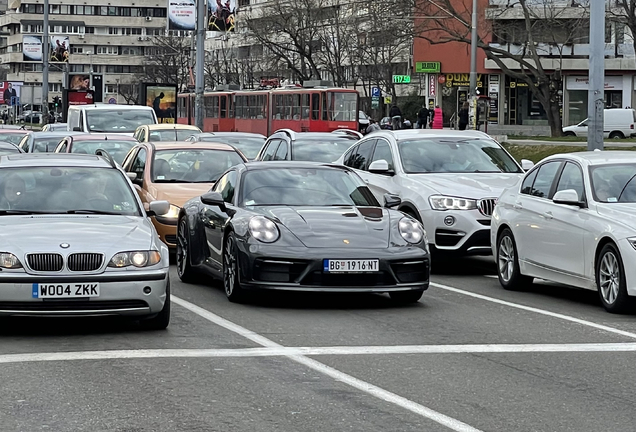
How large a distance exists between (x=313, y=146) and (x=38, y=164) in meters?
10.1

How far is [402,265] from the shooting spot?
11.8m

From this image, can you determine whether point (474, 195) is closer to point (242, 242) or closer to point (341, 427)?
point (242, 242)

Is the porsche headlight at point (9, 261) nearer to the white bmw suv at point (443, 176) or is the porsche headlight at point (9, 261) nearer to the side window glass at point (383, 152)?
the white bmw suv at point (443, 176)

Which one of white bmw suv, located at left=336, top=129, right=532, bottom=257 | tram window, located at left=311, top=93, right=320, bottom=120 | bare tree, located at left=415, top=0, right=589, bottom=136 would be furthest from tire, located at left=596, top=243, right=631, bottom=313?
tram window, located at left=311, top=93, right=320, bottom=120

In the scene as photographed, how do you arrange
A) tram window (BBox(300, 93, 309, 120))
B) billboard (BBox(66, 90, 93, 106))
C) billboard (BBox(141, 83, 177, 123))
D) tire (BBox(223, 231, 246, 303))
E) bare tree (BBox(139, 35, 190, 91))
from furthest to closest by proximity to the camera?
bare tree (BBox(139, 35, 190, 91)) < billboard (BBox(66, 90, 93, 106)) < billboard (BBox(141, 83, 177, 123)) < tram window (BBox(300, 93, 309, 120)) < tire (BBox(223, 231, 246, 303))

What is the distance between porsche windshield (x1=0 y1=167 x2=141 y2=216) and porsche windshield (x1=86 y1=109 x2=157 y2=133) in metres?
23.4

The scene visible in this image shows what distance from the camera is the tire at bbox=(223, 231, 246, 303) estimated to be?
39.0 feet

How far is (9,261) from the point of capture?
30.9 feet

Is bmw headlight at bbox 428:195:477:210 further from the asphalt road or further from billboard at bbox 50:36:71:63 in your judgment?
billboard at bbox 50:36:71:63

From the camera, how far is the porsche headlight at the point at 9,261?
9.39 m

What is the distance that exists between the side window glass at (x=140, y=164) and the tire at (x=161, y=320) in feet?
27.2

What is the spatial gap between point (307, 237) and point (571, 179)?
2.97 m

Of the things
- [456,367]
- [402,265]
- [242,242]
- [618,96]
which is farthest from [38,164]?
[618,96]

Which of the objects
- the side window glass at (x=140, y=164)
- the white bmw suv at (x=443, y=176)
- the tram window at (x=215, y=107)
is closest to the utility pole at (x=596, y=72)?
the white bmw suv at (x=443, y=176)
